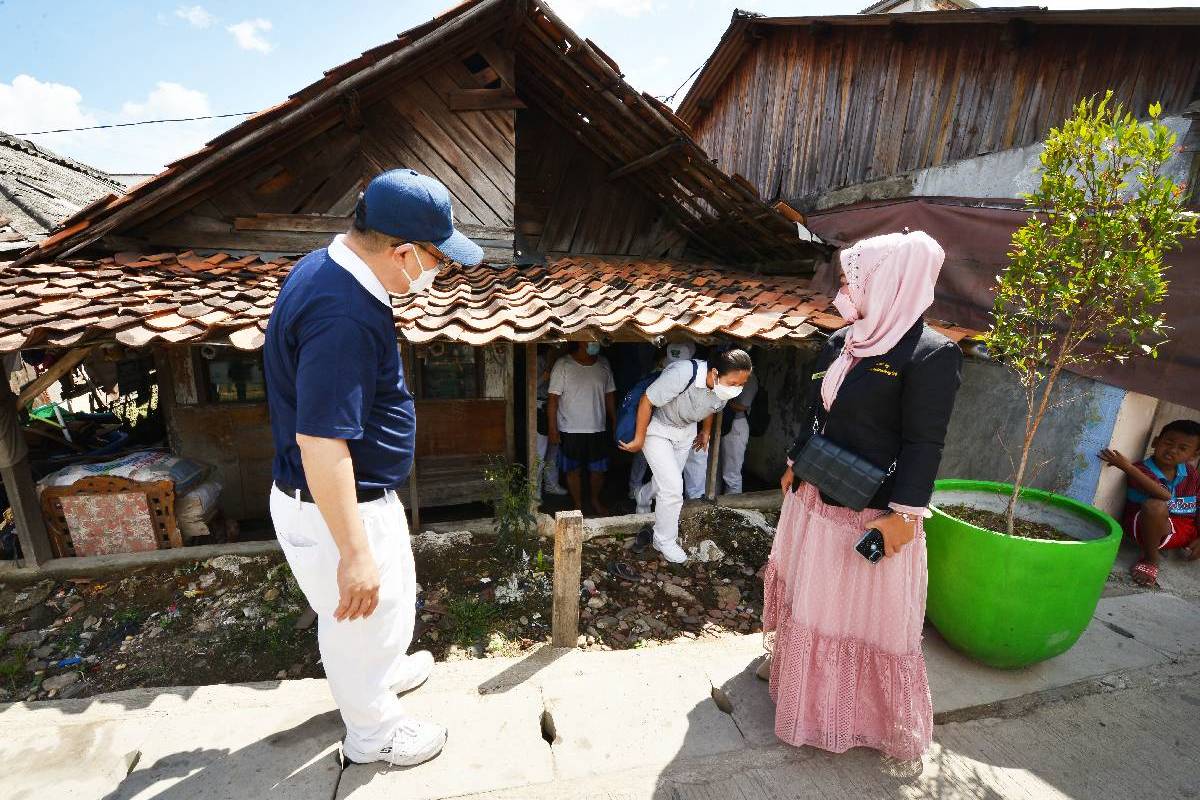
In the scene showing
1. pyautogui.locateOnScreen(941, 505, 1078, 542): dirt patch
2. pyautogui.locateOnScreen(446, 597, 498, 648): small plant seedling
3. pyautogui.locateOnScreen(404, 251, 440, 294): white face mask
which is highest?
pyautogui.locateOnScreen(404, 251, 440, 294): white face mask

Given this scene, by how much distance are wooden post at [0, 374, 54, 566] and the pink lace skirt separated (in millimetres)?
5455

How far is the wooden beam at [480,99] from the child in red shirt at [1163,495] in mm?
6172

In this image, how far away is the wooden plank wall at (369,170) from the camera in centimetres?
492

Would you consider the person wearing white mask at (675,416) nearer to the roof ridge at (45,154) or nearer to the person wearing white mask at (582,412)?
the person wearing white mask at (582,412)

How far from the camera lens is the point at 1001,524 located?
3.17 meters

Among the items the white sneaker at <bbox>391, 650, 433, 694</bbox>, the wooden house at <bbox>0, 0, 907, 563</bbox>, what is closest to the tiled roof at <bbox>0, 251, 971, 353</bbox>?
the wooden house at <bbox>0, 0, 907, 563</bbox>

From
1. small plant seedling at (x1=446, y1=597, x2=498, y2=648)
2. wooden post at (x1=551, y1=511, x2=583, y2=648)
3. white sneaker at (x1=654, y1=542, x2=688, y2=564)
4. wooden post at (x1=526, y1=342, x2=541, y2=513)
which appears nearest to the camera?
wooden post at (x1=551, y1=511, x2=583, y2=648)

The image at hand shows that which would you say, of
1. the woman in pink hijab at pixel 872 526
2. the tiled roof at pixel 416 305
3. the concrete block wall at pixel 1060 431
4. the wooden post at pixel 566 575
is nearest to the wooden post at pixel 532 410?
the tiled roof at pixel 416 305

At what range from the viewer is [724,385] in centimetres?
395

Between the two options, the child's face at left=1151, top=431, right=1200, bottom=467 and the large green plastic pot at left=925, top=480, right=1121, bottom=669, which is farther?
the child's face at left=1151, top=431, right=1200, bottom=467

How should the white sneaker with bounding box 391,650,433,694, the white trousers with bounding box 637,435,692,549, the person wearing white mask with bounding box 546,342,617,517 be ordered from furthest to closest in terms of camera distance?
the person wearing white mask with bounding box 546,342,617,517 → the white trousers with bounding box 637,435,692,549 → the white sneaker with bounding box 391,650,433,694

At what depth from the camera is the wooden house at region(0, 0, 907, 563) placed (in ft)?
12.2

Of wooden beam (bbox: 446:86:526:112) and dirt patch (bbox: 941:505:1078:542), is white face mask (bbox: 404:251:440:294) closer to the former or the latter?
dirt patch (bbox: 941:505:1078:542)

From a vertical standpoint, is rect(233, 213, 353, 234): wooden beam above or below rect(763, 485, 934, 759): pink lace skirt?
above
